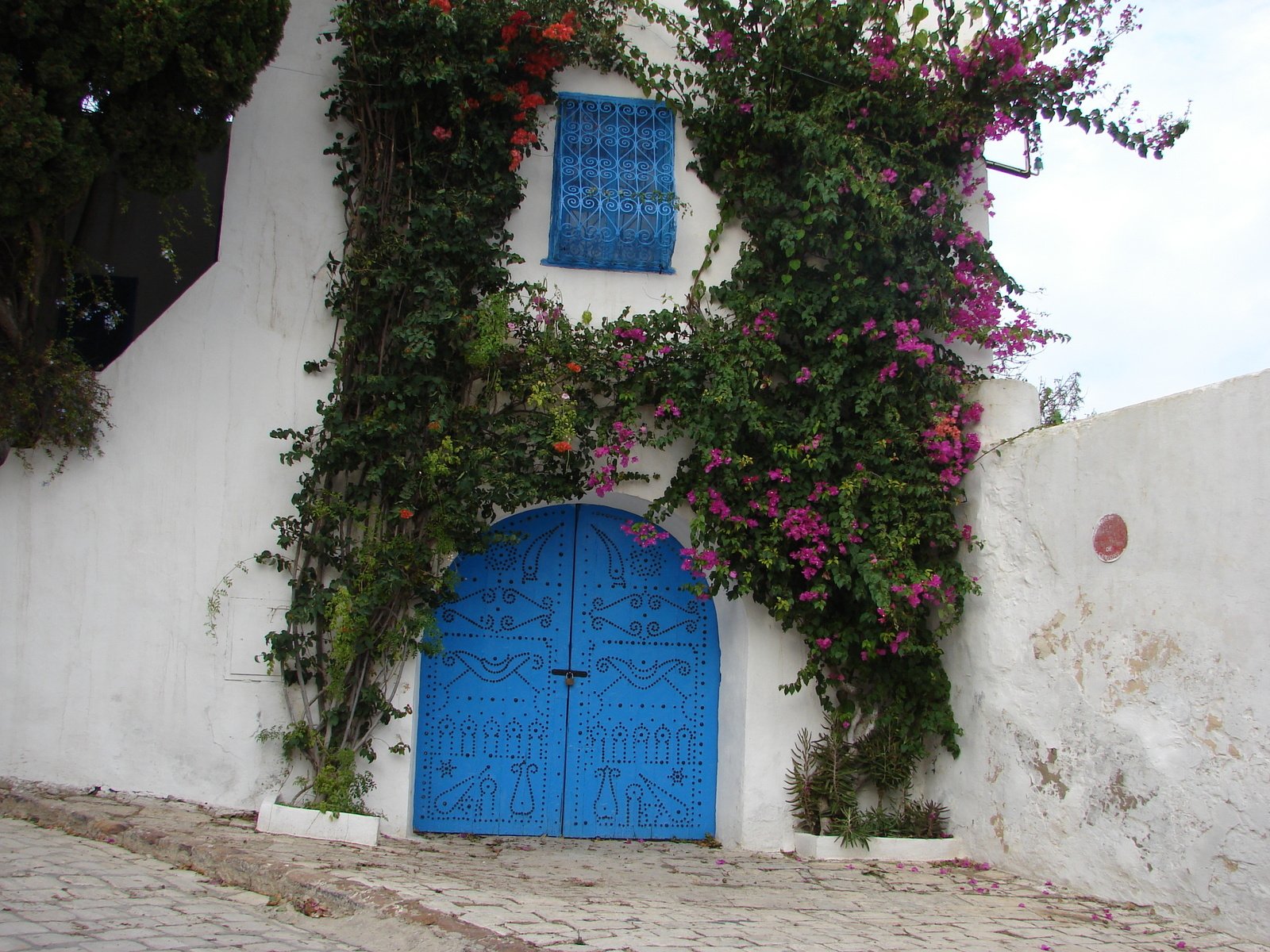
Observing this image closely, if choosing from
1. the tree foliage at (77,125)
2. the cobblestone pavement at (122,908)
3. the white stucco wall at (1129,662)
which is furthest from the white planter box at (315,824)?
the white stucco wall at (1129,662)

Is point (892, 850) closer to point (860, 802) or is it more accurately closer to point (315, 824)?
point (860, 802)

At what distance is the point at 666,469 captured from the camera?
257 inches

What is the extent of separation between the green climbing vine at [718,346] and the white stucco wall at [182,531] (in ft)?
0.72

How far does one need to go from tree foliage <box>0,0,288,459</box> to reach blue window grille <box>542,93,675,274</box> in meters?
1.81

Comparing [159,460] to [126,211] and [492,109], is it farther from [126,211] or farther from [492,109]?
[492,109]

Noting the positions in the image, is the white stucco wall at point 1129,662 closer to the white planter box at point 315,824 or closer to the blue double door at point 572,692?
the blue double door at point 572,692

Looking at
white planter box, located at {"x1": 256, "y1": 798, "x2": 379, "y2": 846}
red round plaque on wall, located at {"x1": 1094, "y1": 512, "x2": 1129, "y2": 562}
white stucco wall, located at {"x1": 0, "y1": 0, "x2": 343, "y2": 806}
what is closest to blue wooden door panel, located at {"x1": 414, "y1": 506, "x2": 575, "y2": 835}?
white planter box, located at {"x1": 256, "y1": 798, "x2": 379, "y2": 846}

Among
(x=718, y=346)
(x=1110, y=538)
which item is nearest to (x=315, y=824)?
(x=718, y=346)

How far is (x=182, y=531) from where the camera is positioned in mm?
6020

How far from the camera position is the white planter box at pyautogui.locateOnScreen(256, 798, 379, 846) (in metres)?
5.57

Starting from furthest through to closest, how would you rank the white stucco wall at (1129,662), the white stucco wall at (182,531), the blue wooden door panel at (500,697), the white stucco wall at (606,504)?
the blue wooden door panel at (500,697) → the white stucco wall at (182,531) → the white stucco wall at (606,504) → the white stucco wall at (1129,662)

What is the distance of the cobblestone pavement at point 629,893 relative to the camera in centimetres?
423

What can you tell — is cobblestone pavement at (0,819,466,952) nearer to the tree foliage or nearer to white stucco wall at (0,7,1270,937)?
white stucco wall at (0,7,1270,937)

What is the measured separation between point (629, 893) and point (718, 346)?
2972mm
